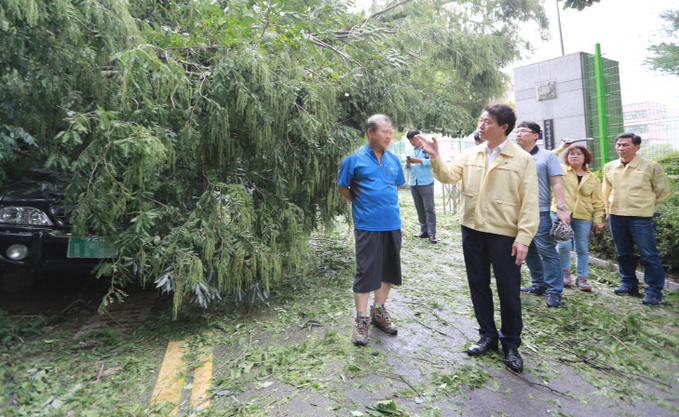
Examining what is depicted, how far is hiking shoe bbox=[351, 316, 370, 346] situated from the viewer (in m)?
3.50

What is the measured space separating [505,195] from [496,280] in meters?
0.62

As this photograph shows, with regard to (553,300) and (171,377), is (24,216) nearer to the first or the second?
(171,377)

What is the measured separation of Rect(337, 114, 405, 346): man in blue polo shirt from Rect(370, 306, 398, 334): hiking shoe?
0.17 feet

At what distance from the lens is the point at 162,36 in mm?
4164

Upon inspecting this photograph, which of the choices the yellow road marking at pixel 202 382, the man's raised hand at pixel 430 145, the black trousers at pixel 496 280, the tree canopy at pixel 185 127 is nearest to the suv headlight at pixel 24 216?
the tree canopy at pixel 185 127

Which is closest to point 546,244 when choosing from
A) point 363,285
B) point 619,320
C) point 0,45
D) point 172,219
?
point 619,320

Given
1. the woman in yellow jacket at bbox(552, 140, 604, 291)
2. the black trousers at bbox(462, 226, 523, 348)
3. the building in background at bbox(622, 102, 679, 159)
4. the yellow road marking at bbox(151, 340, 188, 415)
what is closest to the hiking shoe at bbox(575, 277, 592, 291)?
the woman in yellow jacket at bbox(552, 140, 604, 291)

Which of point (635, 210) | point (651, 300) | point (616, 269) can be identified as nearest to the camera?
point (651, 300)

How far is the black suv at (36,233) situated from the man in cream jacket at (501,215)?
3354 mm

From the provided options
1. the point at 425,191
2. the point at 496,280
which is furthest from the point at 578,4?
the point at 425,191

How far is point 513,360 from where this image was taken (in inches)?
124

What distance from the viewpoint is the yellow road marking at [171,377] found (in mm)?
3035

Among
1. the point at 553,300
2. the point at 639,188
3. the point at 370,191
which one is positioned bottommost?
the point at 553,300

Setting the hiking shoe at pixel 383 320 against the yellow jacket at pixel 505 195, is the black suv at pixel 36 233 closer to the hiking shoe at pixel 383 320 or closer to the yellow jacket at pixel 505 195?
the hiking shoe at pixel 383 320
